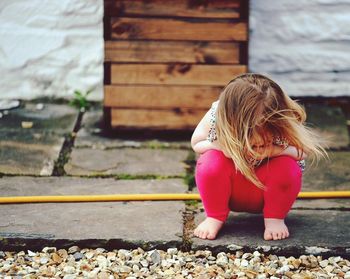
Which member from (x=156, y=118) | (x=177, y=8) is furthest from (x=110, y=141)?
(x=177, y=8)

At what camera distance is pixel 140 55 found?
427 cm

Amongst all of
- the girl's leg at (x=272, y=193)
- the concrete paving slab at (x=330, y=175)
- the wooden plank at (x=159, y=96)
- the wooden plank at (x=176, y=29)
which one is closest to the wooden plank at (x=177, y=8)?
the wooden plank at (x=176, y=29)

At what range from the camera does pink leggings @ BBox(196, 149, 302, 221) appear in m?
2.93

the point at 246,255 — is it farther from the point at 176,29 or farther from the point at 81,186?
the point at 176,29

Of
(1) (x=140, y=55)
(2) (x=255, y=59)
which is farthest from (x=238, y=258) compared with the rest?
(2) (x=255, y=59)

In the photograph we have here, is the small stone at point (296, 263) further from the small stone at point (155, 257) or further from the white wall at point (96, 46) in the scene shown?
the white wall at point (96, 46)

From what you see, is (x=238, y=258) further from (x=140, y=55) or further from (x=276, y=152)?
(x=140, y=55)

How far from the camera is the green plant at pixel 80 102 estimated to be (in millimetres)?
4867

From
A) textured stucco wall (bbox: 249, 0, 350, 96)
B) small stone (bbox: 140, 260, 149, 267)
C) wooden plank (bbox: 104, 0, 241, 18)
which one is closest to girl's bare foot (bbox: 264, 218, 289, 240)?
small stone (bbox: 140, 260, 149, 267)

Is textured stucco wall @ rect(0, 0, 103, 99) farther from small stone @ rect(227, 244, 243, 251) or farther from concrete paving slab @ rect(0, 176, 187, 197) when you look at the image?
small stone @ rect(227, 244, 243, 251)

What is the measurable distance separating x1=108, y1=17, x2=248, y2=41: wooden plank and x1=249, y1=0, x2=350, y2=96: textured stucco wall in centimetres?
63

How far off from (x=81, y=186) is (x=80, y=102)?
4.38 ft

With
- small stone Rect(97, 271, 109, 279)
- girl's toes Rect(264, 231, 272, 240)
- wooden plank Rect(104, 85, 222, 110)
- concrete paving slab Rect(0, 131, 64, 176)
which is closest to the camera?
small stone Rect(97, 271, 109, 279)

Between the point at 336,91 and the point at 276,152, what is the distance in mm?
2141
